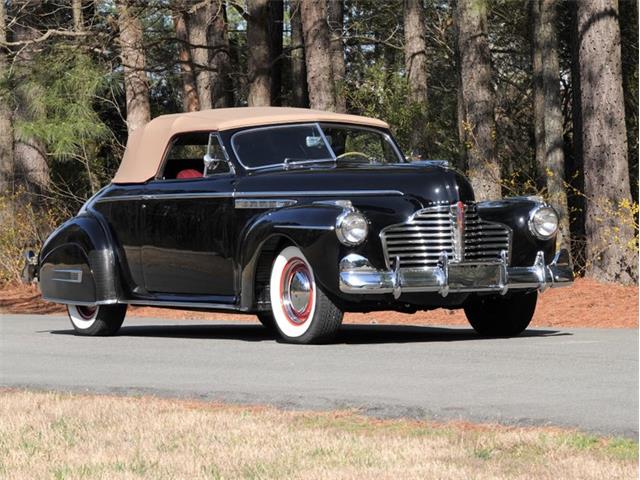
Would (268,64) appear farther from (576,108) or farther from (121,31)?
(576,108)

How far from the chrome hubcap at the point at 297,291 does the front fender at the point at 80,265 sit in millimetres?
2348

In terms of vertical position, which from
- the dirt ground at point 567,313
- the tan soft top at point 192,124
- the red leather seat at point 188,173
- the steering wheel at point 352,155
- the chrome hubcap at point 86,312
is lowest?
the dirt ground at point 567,313

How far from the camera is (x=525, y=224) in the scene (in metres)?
12.4

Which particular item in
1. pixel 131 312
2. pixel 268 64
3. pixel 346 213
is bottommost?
pixel 131 312

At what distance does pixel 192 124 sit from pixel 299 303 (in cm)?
256

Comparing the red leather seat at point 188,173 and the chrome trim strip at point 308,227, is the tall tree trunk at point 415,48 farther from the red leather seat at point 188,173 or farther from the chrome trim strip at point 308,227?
the chrome trim strip at point 308,227

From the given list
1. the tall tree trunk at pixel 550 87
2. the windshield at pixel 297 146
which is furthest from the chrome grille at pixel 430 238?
the tall tree trunk at pixel 550 87

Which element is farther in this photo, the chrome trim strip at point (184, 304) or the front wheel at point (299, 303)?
the chrome trim strip at point (184, 304)

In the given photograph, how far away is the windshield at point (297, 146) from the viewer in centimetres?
1291

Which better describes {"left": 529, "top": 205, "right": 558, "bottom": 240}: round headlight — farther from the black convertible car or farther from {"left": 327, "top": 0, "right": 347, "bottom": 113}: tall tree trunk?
{"left": 327, "top": 0, "right": 347, "bottom": 113}: tall tree trunk

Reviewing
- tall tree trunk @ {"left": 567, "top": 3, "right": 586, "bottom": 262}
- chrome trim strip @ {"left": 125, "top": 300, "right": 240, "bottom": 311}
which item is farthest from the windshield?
tall tree trunk @ {"left": 567, "top": 3, "right": 586, "bottom": 262}

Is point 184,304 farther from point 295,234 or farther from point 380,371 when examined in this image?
point 380,371

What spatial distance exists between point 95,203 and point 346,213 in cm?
375

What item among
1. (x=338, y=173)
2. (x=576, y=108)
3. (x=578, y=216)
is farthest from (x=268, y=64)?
(x=338, y=173)
